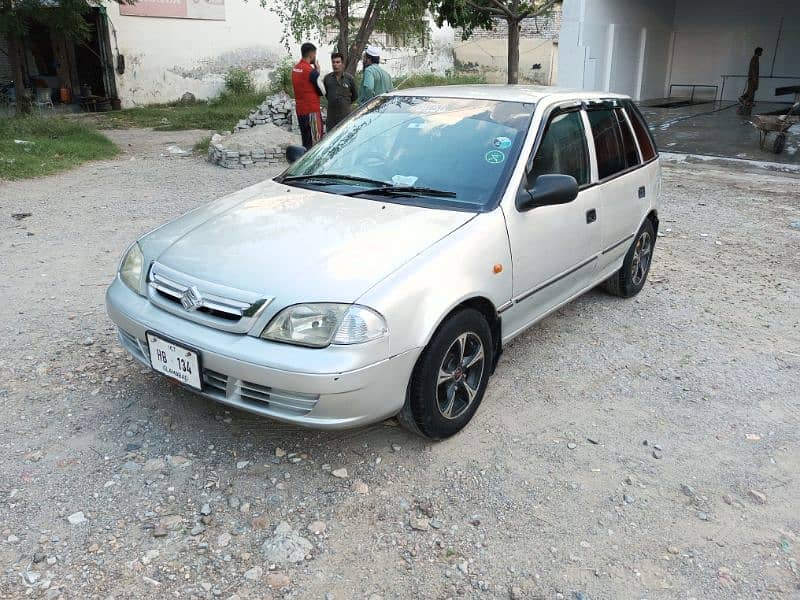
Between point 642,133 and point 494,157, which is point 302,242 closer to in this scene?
point 494,157

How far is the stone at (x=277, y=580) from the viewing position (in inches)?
95.7

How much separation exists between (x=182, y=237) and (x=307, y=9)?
724 inches

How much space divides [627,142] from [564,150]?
1.04 metres

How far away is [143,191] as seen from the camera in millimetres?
8898

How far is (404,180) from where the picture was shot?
12.1ft

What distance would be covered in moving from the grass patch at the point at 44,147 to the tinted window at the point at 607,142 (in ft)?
27.3

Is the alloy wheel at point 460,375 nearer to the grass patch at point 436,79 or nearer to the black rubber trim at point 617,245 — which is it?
the black rubber trim at point 617,245

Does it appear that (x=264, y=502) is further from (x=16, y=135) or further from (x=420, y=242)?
(x=16, y=135)

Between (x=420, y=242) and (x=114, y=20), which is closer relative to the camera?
(x=420, y=242)

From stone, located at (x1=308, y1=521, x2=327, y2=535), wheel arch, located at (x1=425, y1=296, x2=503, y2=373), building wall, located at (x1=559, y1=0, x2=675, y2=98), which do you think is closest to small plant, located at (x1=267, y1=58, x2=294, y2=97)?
building wall, located at (x1=559, y1=0, x2=675, y2=98)

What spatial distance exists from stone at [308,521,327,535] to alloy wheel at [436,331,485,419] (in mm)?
768

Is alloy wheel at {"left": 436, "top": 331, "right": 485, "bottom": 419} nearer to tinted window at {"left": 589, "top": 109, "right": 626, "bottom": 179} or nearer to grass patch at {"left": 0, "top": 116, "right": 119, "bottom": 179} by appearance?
tinted window at {"left": 589, "top": 109, "right": 626, "bottom": 179}

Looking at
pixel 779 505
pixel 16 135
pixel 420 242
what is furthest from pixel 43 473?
pixel 16 135

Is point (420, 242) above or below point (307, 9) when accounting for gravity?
below
